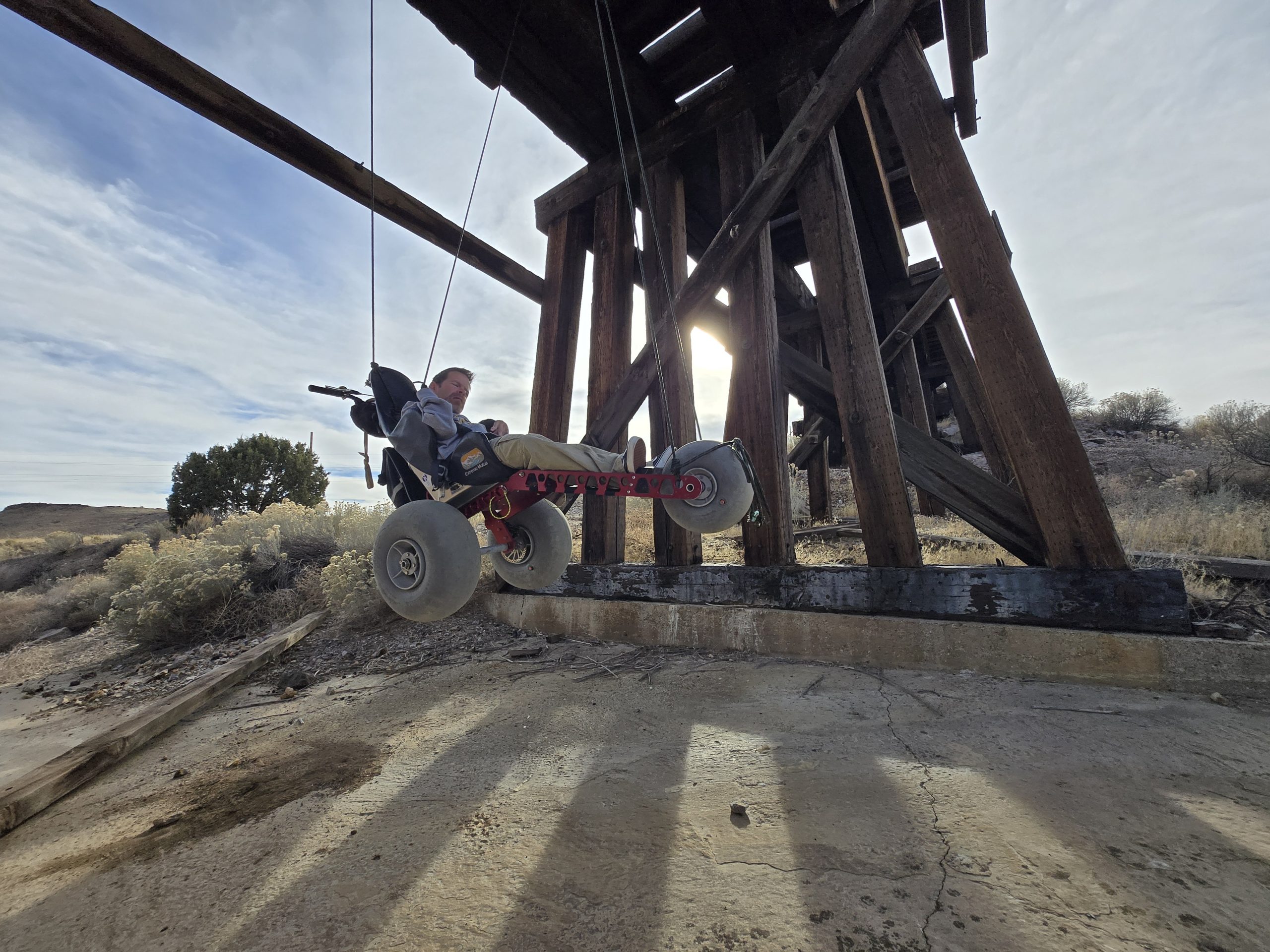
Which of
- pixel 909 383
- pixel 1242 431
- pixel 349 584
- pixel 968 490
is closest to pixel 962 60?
pixel 968 490

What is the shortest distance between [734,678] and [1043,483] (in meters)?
1.89

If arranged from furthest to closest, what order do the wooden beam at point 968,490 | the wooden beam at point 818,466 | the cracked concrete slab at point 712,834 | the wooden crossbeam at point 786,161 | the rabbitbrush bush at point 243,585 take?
1. the wooden beam at point 818,466
2. the rabbitbrush bush at point 243,585
3. the wooden crossbeam at point 786,161
4. the wooden beam at point 968,490
5. the cracked concrete slab at point 712,834

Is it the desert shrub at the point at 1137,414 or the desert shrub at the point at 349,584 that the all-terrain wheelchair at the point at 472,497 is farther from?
the desert shrub at the point at 1137,414

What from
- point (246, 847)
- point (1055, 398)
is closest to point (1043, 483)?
point (1055, 398)

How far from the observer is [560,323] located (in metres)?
4.84

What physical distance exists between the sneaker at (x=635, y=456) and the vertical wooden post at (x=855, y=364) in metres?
1.47

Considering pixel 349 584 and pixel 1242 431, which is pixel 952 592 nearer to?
pixel 349 584

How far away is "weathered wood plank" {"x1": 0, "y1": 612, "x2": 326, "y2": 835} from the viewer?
2344 millimetres

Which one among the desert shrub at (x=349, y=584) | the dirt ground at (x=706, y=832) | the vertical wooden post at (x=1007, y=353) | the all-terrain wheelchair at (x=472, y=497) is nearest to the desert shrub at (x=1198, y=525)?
the vertical wooden post at (x=1007, y=353)

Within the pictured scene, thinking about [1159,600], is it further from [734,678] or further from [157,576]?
[157,576]

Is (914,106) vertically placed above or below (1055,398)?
above

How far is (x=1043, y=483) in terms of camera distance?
9.12 ft

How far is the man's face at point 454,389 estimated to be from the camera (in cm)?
271

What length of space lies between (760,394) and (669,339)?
2.85 ft
